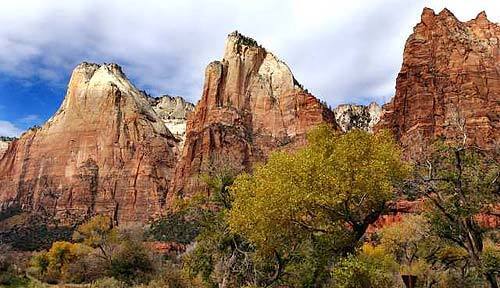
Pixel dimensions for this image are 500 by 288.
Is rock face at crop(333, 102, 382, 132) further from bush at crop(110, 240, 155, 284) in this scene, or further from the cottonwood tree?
the cottonwood tree

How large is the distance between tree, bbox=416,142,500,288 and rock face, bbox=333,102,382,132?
13042cm

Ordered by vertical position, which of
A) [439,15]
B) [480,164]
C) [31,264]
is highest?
[439,15]

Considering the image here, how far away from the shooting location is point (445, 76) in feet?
322

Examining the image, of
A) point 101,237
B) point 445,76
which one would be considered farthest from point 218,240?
point 445,76

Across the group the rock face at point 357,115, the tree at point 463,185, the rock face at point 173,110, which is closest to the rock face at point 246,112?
the rock face at point 357,115

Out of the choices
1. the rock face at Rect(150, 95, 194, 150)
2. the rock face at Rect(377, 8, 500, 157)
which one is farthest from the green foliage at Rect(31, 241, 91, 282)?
the rock face at Rect(150, 95, 194, 150)

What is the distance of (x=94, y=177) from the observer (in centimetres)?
13825

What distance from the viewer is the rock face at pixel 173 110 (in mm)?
174100

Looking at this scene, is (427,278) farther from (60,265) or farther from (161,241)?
(161,241)

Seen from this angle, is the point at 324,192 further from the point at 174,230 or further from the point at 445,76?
the point at 445,76

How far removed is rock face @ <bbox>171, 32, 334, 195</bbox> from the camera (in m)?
122

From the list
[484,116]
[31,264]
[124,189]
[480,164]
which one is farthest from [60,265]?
[124,189]

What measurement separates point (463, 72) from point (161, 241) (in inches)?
2259

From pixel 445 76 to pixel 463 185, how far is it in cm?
8030
